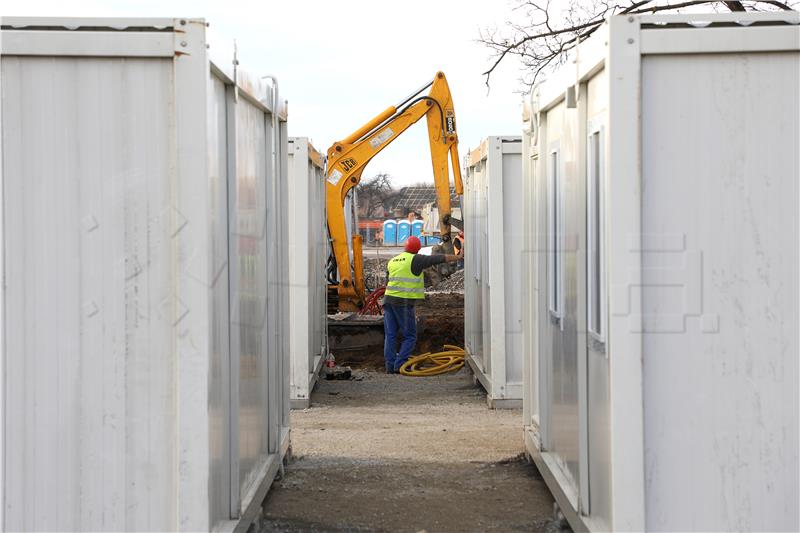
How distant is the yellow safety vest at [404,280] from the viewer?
15.3m

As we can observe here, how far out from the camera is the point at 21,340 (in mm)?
4867

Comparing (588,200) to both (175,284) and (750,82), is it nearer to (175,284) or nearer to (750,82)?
(750,82)

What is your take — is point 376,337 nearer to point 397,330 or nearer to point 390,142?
point 397,330

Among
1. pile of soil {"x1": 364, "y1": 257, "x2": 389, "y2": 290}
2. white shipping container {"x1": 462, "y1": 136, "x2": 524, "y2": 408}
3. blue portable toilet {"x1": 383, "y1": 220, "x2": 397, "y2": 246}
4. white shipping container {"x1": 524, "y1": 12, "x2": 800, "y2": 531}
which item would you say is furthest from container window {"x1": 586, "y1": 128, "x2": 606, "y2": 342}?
blue portable toilet {"x1": 383, "y1": 220, "x2": 397, "y2": 246}

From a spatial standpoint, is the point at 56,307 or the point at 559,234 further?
the point at 559,234

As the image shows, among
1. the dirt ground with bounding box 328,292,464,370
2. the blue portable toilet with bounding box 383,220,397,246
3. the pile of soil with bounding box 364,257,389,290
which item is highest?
the blue portable toilet with bounding box 383,220,397,246

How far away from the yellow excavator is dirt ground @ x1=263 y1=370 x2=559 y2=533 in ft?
16.2

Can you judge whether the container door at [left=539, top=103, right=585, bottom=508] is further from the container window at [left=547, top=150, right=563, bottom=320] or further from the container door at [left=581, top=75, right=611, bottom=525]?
the container door at [left=581, top=75, right=611, bottom=525]

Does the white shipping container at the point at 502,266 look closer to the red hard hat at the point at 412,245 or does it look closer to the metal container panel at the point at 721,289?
the red hard hat at the point at 412,245

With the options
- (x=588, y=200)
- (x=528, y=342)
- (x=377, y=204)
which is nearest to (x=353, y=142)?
(x=528, y=342)

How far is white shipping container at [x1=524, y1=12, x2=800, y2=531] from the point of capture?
4906 mm

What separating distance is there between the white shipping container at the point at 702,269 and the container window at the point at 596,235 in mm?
279

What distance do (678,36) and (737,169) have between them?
66 centimetres

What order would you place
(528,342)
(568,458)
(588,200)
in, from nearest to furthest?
(588,200), (568,458), (528,342)
